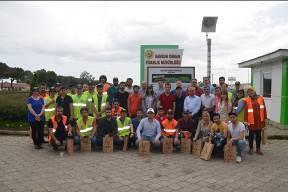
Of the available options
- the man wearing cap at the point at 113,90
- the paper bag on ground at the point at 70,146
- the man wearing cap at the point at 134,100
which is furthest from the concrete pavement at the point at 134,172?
the man wearing cap at the point at 113,90

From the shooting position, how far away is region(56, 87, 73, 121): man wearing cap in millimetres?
9688

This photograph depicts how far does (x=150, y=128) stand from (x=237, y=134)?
2284 mm

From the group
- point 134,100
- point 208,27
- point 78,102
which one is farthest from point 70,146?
point 208,27

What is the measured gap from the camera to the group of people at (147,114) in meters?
8.82

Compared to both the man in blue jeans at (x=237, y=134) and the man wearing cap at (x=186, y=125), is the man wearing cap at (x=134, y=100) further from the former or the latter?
the man in blue jeans at (x=237, y=134)

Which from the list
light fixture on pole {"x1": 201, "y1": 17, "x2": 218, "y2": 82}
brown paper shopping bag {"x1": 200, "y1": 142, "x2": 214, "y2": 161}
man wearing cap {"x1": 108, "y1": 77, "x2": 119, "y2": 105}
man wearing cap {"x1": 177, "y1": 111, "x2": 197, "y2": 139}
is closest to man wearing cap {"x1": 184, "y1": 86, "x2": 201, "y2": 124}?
man wearing cap {"x1": 177, "y1": 111, "x2": 197, "y2": 139}

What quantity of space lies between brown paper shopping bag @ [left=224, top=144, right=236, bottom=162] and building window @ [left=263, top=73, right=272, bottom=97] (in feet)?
28.7

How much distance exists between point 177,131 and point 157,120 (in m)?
0.62

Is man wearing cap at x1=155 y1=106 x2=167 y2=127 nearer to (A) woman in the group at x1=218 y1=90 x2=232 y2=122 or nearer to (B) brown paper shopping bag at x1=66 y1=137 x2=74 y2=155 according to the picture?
(A) woman in the group at x1=218 y1=90 x2=232 y2=122

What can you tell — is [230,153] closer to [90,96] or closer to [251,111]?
[251,111]

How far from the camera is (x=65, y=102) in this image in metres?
9.71

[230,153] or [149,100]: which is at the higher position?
[149,100]

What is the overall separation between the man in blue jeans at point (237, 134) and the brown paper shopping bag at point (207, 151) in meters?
0.45

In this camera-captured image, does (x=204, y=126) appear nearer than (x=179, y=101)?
Yes
